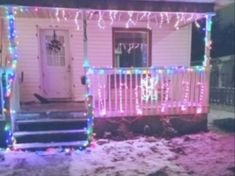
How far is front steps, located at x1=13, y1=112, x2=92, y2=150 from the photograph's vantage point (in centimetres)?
693

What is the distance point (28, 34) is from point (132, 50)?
10.9 feet

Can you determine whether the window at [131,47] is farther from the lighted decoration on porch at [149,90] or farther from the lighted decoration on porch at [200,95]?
the lighted decoration on porch at [200,95]

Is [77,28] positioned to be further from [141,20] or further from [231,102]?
[231,102]

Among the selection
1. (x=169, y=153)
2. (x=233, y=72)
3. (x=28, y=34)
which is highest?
(x=28, y=34)

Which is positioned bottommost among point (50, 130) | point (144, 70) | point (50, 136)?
point (50, 136)

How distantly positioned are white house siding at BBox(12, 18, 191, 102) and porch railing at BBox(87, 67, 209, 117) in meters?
1.80

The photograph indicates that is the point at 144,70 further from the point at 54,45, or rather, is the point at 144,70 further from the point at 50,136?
the point at 54,45

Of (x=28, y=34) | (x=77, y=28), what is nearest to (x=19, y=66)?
(x=28, y=34)

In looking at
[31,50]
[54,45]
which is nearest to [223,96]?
[54,45]

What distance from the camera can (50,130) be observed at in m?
7.16

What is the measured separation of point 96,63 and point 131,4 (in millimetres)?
3014

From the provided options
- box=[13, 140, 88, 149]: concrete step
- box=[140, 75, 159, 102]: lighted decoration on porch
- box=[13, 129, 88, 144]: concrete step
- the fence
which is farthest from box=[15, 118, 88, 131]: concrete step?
the fence

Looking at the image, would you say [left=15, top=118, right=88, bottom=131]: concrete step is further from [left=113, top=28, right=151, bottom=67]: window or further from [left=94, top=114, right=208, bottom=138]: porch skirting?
[left=113, top=28, right=151, bottom=67]: window

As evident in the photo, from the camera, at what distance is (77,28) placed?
973 centimetres
